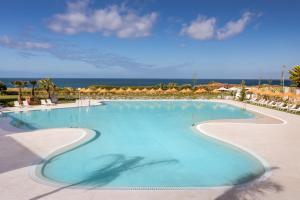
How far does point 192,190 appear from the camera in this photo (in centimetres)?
641

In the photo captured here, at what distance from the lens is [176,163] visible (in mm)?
9133

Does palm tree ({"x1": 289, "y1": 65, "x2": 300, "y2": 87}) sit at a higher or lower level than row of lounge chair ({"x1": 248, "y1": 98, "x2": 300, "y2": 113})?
higher

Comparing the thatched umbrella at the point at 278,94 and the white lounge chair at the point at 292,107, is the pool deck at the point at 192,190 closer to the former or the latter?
the white lounge chair at the point at 292,107

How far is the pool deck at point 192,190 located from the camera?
6.10 metres

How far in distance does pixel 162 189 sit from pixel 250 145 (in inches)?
201

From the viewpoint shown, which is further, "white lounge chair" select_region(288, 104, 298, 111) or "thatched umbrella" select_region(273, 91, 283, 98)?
"thatched umbrella" select_region(273, 91, 283, 98)

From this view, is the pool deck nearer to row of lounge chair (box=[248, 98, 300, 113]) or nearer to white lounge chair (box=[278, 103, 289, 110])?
row of lounge chair (box=[248, 98, 300, 113])

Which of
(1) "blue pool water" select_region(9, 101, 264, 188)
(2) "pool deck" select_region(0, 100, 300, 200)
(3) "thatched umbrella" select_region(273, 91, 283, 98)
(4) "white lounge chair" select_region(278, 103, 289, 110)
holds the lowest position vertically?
(1) "blue pool water" select_region(9, 101, 264, 188)

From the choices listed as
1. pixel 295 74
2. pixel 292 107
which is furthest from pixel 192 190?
pixel 295 74

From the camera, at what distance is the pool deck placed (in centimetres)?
610

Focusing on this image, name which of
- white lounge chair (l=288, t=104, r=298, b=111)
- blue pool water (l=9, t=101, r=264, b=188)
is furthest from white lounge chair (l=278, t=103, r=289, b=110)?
blue pool water (l=9, t=101, r=264, b=188)

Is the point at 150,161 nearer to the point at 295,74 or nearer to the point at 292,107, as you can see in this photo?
the point at 292,107

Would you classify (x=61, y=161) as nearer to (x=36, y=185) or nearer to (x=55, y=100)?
(x=36, y=185)

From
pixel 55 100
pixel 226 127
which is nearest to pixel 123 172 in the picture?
pixel 226 127
